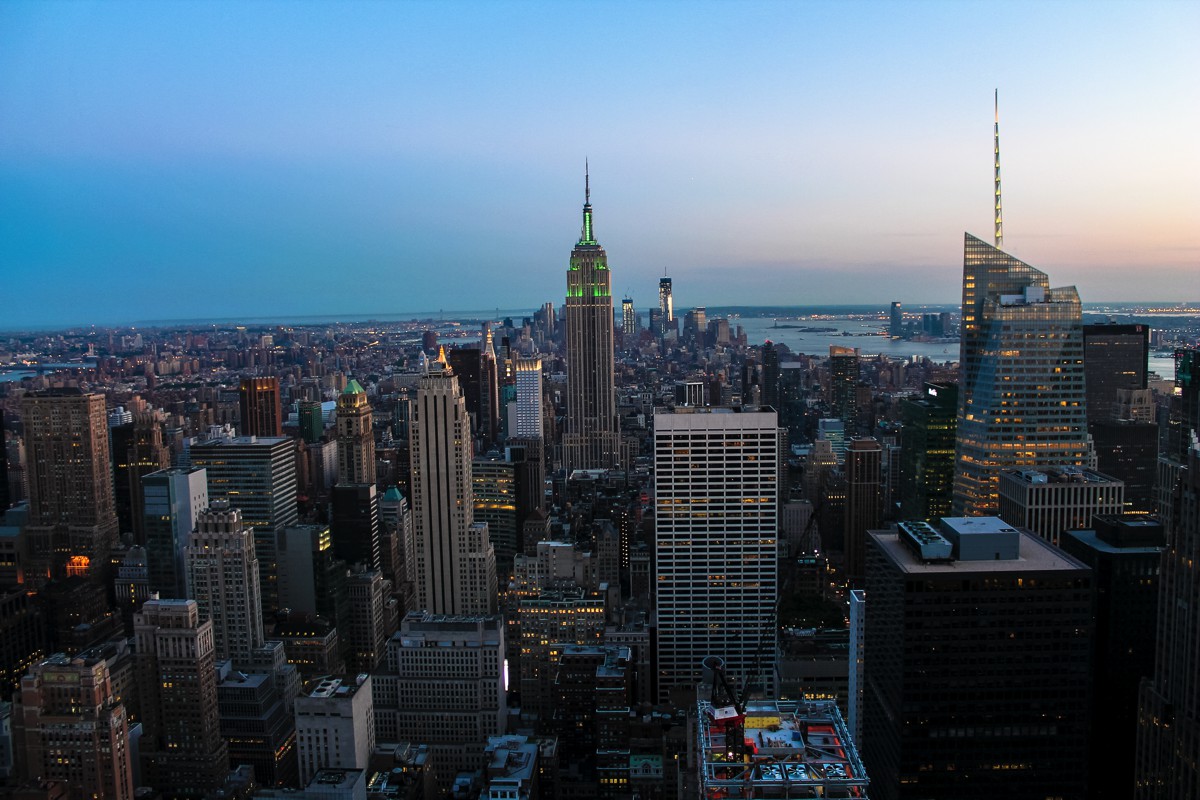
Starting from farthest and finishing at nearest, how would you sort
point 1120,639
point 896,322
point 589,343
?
1. point 589,343
2. point 896,322
3. point 1120,639

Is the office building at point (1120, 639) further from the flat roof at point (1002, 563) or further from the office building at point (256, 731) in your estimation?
the office building at point (256, 731)

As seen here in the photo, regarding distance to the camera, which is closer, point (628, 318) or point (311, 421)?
point (311, 421)

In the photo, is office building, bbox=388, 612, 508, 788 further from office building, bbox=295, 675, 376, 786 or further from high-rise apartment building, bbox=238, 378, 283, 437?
high-rise apartment building, bbox=238, 378, 283, 437

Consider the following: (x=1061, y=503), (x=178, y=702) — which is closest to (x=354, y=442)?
(x=178, y=702)

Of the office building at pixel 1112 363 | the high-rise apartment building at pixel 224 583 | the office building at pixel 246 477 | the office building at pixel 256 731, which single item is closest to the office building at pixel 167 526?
the high-rise apartment building at pixel 224 583

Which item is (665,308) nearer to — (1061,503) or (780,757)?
(1061,503)

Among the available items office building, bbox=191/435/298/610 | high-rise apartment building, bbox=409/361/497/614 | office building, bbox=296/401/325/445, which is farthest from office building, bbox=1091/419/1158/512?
office building, bbox=296/401/325/445

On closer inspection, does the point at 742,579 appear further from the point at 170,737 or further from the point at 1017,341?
the point at 170,737
